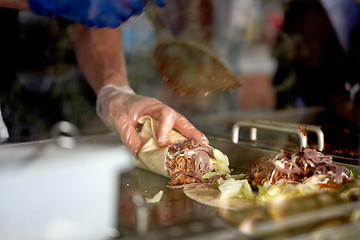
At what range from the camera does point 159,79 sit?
4215 millimetres

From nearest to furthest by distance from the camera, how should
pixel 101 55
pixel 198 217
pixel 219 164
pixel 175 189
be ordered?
1. pixel 198 217
2. pixel 175 189
3. pixel 219 164
4. pixel 101 55

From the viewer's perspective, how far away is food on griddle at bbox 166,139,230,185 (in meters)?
1.56

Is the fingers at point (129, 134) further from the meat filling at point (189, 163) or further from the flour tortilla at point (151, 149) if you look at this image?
the meat filling at point (189, 163)

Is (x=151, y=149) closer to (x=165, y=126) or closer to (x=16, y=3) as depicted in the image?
(x=165, y=126)

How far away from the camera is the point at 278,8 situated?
554 cm

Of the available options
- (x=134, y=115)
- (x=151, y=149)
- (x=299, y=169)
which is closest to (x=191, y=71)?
(x=134, y=115)

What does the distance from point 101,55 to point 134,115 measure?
60 cm

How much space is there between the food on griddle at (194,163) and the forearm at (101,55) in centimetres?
67

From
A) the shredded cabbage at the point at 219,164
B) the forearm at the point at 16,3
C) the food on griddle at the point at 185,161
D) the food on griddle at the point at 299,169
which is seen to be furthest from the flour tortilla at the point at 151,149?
the forearm at the point at 16,3

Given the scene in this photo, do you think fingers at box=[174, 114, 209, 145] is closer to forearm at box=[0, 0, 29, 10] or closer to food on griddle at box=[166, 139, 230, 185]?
food on griddle at box=[166, 139, 230, 185]

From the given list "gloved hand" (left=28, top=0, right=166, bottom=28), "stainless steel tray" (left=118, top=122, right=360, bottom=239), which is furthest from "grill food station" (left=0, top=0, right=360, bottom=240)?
"gloved hand" (left=28, top=0, right=166, bottom=28)

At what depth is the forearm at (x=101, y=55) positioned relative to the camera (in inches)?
85.5

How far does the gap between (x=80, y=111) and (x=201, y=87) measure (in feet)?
3.92

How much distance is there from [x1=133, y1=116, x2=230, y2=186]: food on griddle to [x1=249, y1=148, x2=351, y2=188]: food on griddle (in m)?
0.19
